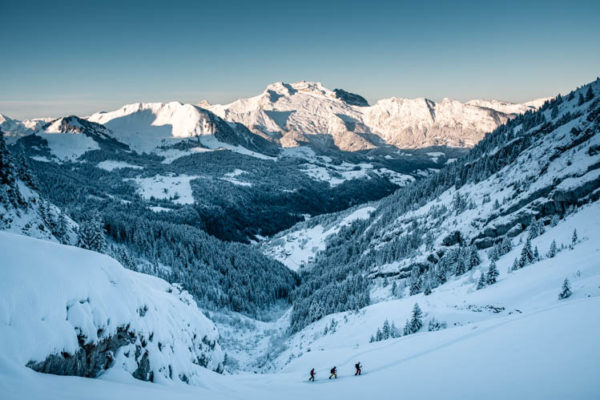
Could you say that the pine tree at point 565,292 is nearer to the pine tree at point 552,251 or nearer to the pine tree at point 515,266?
the pine tree at point 552,251

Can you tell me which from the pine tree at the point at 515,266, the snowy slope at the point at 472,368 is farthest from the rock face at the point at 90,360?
the pine tree at the point at 515,266

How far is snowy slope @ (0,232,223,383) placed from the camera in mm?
11711

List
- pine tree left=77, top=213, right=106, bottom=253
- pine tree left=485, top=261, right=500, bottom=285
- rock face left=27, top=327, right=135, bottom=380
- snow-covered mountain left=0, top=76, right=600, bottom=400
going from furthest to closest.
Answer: pine tree left=485, top=261, right=500, bottom=285 → pine tree left=77, top=213, right=106, bottom=253 → snow-covered mountain left=0, top=76, right=600, bottom=400 → rock face left=27, top=327, right=135, bottom=380

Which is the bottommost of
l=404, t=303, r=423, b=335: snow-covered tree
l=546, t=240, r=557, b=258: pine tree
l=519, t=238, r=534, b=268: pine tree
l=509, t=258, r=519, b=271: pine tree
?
l=404, t=303, r=423, b=335: snow-covered tree

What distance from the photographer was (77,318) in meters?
14.0

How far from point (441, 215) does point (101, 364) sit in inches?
3830

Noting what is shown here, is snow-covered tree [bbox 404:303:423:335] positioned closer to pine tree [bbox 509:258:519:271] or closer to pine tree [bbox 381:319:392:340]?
pine tree [bbox 381:319:392:340]

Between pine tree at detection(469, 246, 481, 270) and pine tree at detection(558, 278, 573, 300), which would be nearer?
pine tree at detection(558, 278, 573, 300)

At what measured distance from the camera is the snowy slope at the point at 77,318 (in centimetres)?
1171

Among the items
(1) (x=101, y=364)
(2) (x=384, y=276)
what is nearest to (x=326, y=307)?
(2) (x=384, y=276)

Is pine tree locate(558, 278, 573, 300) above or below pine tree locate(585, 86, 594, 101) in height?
below

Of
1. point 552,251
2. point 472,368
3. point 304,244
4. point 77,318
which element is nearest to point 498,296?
point 552,251

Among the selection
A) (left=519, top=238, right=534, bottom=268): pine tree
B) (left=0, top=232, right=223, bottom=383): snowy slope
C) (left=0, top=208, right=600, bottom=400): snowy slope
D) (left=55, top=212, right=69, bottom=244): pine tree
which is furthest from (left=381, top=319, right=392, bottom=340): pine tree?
(left=55, top=212, right=69, bottom=244): pine tree

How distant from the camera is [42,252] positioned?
1462 cm
